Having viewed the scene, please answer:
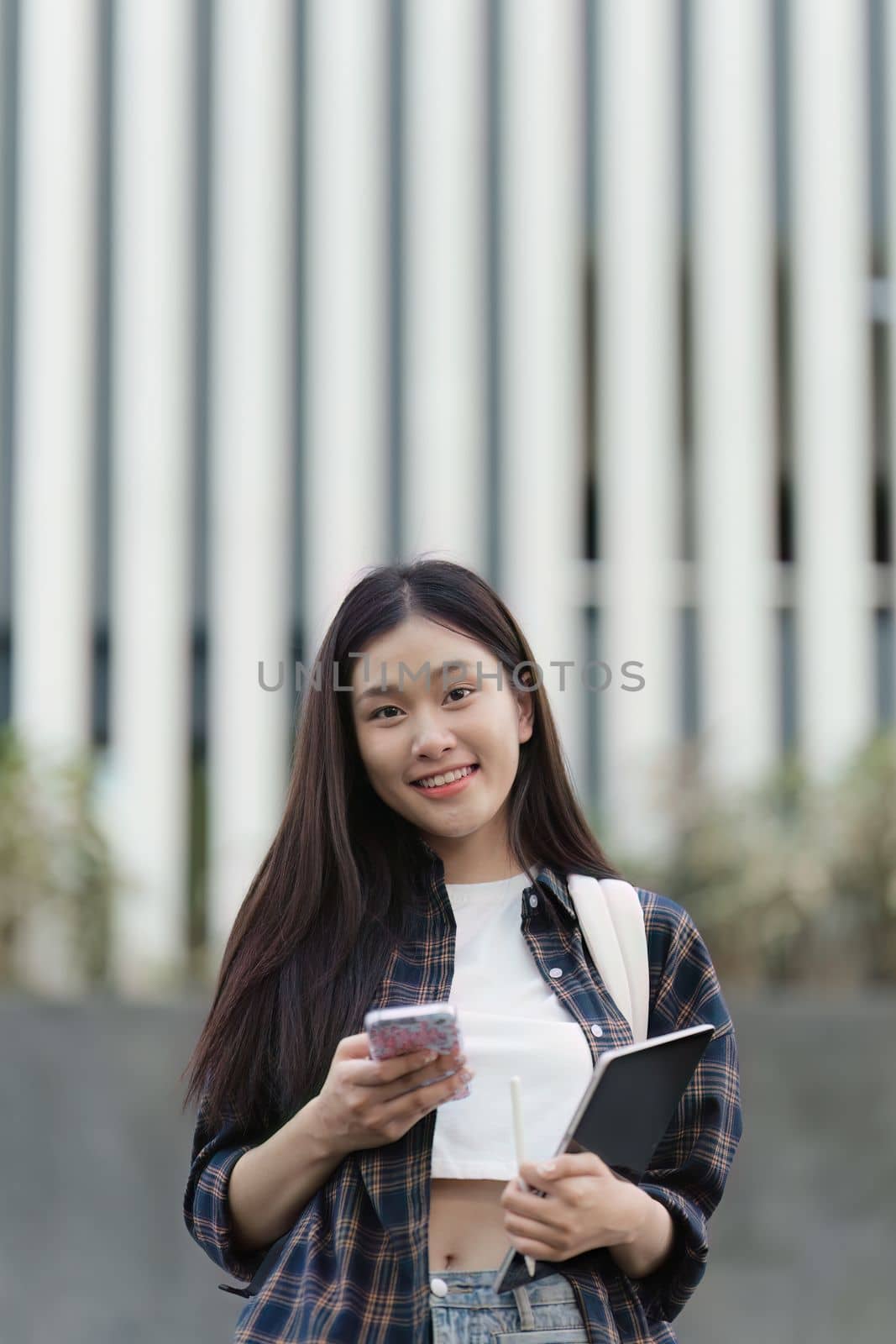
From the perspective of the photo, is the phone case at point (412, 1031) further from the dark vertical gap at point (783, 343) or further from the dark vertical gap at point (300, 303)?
the dark vertical gap at point (783, 343)

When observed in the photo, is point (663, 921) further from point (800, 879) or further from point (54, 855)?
A: point (54, 855)

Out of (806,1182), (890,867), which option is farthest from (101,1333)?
(890,867)

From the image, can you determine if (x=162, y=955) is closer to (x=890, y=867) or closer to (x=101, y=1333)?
(x=101, y=1333)

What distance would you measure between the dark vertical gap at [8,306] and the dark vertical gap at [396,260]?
1.75 meters

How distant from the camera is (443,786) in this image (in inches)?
80.2

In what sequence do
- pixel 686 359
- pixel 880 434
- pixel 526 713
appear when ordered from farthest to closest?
pixel 880 434, pixel 686 359, pixel 526 713

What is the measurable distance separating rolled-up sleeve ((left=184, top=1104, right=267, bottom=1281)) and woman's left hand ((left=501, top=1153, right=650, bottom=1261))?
389 millimetres

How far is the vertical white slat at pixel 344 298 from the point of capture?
24.7ft

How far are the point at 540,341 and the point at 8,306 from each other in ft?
8.23

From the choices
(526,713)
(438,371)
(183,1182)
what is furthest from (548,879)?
(438,371)

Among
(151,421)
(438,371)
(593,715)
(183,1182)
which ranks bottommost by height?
(183,1182)

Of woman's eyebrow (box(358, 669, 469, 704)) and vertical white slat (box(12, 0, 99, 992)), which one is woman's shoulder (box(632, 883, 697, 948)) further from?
vertical white slat (box(12, 0, 99, 992))

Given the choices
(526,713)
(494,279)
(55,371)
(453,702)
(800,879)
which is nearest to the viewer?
(453,702)

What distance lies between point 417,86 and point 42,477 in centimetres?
260
